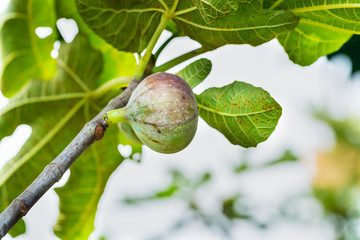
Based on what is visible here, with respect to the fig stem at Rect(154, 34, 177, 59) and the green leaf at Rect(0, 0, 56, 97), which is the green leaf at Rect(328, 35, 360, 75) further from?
the green leaf at Rect(0, 0, 56, 97)

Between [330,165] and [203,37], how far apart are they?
510 cm

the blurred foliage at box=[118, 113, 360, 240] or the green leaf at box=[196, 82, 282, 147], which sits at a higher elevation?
the green leaf at box=[196, 82, 282, 147]

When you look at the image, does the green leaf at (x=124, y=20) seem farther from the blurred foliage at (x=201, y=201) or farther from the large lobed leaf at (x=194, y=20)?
the blurred foliage at (x=201, y=201)

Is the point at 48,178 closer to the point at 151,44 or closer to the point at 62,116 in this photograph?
the point at 151,44

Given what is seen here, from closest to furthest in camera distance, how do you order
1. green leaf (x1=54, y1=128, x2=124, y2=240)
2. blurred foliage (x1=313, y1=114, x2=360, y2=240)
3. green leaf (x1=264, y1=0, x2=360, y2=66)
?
green leaf (x1=264, y1=0, x2=360, y2=66)
green leaf (x1=54, y1=128, x2=124, y2=240)
blurred foliage (x1=313, y1=114, x2=360, y2=240)

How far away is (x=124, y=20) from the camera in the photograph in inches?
39.3

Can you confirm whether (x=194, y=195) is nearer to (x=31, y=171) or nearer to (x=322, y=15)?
(x=31, y=171)

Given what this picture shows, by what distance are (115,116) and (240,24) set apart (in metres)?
0.31

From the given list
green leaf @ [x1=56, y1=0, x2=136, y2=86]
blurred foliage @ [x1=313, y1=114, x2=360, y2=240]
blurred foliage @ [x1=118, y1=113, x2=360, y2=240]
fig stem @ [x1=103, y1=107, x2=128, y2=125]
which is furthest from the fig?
blurred foliage @ [x1=313, y1=114, x2=360, y2=240]

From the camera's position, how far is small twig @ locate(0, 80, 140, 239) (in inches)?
22.6

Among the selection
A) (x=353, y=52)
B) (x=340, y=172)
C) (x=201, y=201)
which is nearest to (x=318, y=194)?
(x=340, y=172)

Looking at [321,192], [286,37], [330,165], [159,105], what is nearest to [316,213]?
[321,192]

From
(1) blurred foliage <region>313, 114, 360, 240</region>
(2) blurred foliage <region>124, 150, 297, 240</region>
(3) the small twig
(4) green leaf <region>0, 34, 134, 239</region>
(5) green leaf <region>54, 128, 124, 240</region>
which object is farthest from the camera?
(1) blurred foliage <region>313, 114, 360, 240</region>

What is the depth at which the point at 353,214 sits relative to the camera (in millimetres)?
4781
